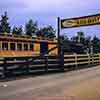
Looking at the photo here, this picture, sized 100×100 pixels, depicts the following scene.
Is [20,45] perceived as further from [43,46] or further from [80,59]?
[80,59]

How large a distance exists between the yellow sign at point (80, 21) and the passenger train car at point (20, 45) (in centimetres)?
1772

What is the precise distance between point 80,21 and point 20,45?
26.1 m

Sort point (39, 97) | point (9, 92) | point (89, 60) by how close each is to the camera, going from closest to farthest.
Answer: point (39, 97) < point (9, 92) < point (89, 60)

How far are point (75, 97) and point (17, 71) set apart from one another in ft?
28.0

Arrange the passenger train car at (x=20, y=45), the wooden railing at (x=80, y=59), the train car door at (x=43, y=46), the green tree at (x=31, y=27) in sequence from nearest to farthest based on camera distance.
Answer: the wooden railing at (x=80, y=59), the passenger train car at (x=20, y=45), the train car door at (x=43, y=46), the green tree at (x=31, y=27)

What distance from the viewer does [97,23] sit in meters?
26.9

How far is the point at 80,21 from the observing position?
27.4 metres

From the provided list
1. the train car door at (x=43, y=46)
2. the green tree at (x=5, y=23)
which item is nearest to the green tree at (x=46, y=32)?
the green tree at (x=5, y=23)

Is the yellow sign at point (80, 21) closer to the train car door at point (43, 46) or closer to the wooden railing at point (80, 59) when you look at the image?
the wooden railing at point (80, 59)

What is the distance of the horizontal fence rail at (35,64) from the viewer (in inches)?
730

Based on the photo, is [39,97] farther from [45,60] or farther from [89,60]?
[89,60]

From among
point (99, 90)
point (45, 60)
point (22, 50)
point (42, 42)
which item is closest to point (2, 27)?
point (42, 42)

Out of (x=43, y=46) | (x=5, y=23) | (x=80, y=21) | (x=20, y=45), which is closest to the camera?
(x=80, y=21)

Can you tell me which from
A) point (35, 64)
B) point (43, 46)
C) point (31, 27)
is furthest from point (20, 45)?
point (31, 27)
